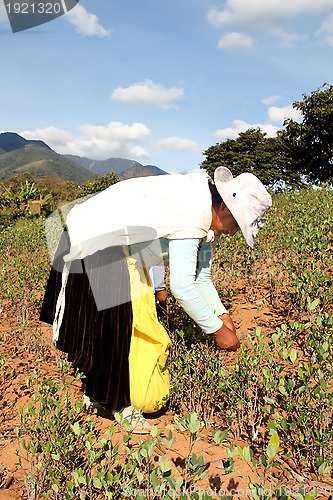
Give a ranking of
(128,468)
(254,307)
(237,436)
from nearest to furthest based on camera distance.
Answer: (128,468) → (237,436) → (254,307)

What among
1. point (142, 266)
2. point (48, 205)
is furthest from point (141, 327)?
point (48, 205)

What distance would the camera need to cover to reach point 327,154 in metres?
22.7

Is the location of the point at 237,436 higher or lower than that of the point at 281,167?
lower

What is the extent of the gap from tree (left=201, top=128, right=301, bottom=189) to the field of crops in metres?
29.7

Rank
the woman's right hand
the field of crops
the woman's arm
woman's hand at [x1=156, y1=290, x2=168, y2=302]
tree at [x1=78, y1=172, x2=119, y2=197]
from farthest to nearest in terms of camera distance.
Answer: tree at [x1=78, y1=172, x2=119, y2=197] < woman's hand at [x1=156, y1=290, x2=168, y2=302] < the woman's right hand < the woman's arm < the field of crops

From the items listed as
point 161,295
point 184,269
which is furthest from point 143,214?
point 161,295

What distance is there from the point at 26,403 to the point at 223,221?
1691mm

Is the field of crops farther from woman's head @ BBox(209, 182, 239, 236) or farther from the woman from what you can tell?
woman's head @ BBox(209, 182, 239, 236)

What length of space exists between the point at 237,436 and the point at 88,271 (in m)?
1.16

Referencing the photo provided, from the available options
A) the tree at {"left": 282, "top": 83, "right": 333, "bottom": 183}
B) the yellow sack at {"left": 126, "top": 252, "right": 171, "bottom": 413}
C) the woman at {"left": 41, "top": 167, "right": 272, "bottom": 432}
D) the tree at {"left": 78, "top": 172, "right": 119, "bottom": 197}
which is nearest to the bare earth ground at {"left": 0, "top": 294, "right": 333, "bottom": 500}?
the yellow sack at {"left": 126, "top": 252, "right": 171, "bottom": 413}

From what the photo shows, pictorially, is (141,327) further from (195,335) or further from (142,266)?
(195,335)

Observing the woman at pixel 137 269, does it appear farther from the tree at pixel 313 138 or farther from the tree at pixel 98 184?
the tree at pixel 98 184

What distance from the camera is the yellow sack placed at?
227 cm

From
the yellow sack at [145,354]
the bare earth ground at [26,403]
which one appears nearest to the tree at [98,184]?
the bare earth ground at [26,403]
